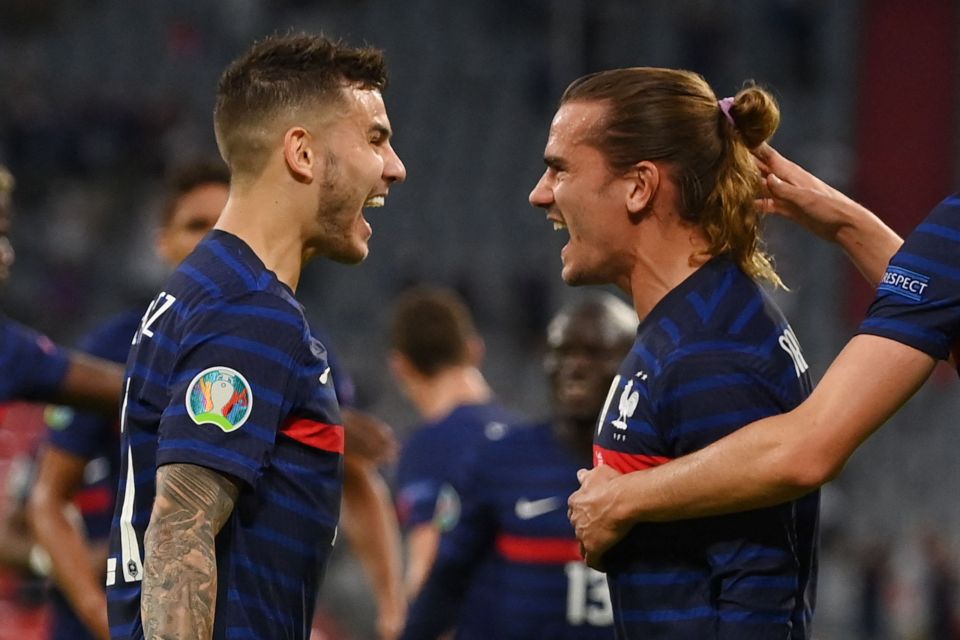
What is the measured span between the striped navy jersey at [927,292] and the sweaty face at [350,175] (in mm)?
988

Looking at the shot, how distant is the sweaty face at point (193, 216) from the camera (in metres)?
4.81

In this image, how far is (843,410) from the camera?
2.60 metres

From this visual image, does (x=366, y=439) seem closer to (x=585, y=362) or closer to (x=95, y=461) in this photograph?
(x=585, y=362)

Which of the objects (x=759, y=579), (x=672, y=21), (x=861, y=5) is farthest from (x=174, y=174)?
(x=861, y=5)

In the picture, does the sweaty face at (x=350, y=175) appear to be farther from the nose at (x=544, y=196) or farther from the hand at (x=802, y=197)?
the hand at (x=802, y=197)

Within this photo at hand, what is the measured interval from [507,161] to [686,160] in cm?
1325

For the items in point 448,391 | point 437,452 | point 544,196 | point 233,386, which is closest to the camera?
point 233,386

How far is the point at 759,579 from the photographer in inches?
109

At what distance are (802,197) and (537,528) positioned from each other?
4.91ft

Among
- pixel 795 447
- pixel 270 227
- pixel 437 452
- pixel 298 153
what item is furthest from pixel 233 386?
pixel 437 452

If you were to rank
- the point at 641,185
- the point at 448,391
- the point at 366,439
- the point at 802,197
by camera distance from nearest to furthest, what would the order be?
the point at 641,185, the point at 802,197, the point at 366,439, the point at 448,391

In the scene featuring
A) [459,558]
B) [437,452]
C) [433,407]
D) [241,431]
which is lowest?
[241,431]

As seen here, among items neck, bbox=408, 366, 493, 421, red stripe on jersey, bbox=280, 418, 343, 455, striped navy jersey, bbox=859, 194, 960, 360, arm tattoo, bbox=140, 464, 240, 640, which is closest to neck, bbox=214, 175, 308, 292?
red stripe on jersey, bbox=280, 418, 343, 455

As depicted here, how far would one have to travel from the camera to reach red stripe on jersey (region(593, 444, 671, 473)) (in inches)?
112
